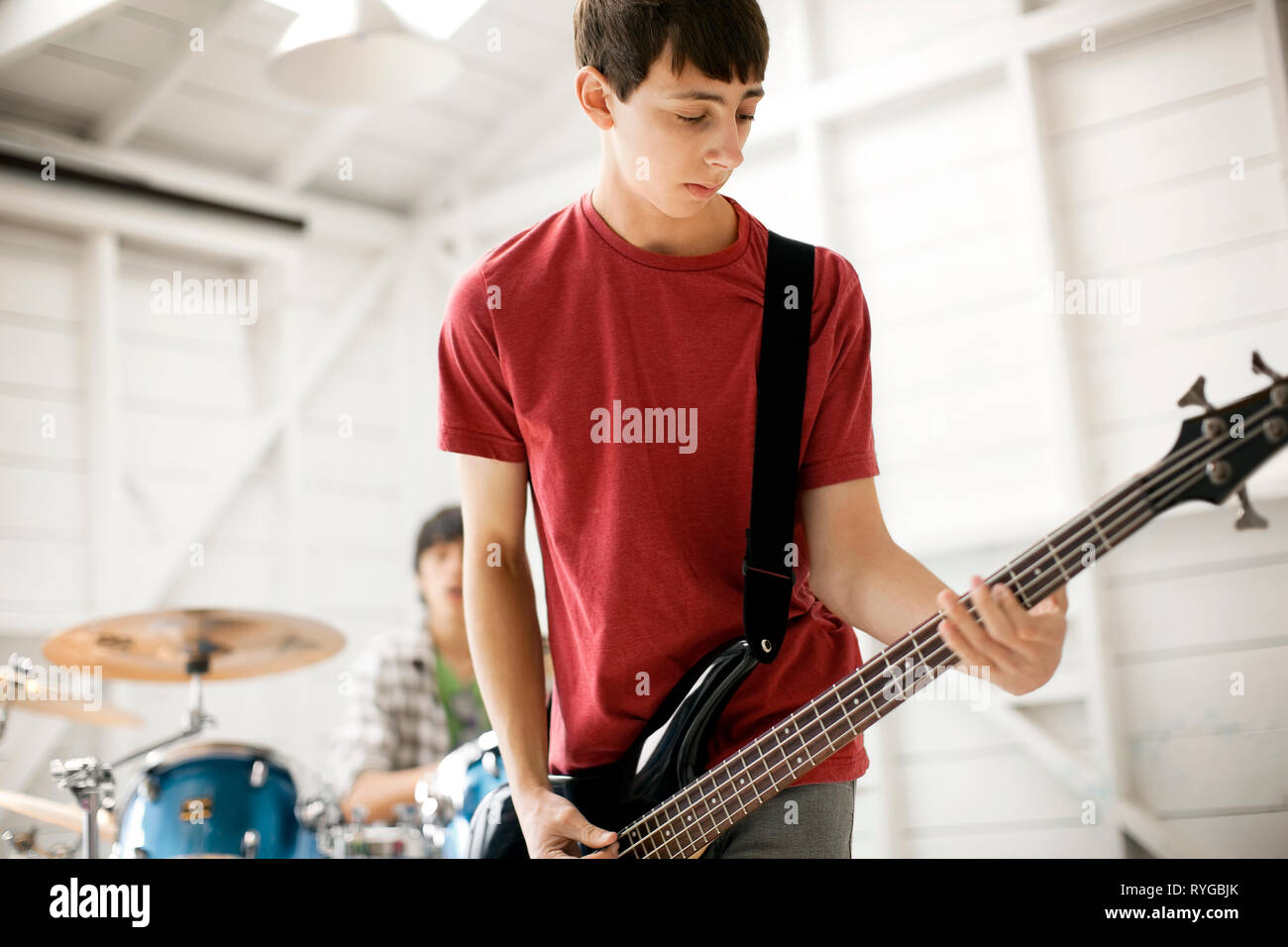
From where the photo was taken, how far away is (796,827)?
3.42 feet

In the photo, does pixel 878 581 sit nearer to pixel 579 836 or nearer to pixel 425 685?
pixel 579 836

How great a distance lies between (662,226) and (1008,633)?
20.6 inches

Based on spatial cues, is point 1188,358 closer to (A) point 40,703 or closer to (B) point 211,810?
(B) point 211,810

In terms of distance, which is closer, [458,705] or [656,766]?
[656,766]

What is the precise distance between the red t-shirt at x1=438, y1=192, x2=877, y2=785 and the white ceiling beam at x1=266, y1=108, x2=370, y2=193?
10.5 feet

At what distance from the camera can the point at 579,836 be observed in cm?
104

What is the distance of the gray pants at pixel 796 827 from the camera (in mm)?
1041

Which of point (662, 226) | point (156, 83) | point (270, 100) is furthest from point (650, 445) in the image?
point (270, 100)

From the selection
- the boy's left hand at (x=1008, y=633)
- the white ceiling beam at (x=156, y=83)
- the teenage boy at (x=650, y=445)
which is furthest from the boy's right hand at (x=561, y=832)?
the white ceiling beam at (x=156, y=83)

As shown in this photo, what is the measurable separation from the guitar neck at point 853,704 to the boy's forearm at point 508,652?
0.47 ft

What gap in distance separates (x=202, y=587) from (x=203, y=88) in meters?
1.70

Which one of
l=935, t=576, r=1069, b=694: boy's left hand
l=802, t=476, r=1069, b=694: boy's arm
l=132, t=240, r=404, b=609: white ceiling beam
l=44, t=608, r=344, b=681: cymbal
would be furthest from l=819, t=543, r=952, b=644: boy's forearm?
l=132, t=240, r=404, b=609: white ceiling beam

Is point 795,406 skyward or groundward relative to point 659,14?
groundward
